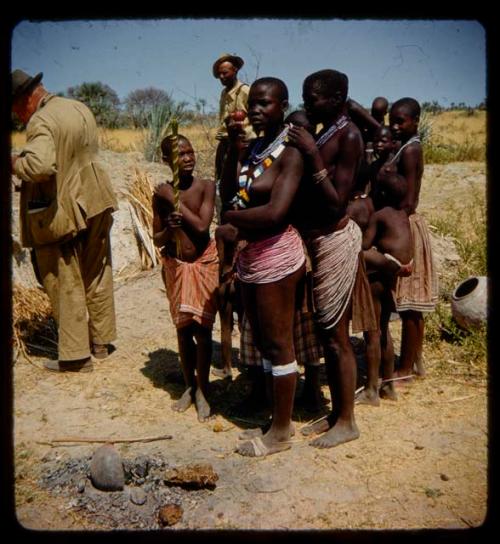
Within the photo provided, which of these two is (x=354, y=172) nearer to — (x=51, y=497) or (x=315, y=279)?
(x=315, y=279)

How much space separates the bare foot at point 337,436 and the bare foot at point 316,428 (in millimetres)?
122

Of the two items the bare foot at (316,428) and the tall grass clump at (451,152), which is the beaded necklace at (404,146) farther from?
the tall grass clump at (451,152)

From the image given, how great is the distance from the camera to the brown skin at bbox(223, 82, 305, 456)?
3396 mm

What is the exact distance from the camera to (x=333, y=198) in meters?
3.46

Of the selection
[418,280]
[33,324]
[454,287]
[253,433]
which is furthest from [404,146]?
[33,324]

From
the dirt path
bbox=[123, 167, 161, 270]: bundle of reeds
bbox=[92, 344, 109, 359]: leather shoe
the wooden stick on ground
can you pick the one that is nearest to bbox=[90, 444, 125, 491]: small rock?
the dirt path

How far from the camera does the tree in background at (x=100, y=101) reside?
19077mm

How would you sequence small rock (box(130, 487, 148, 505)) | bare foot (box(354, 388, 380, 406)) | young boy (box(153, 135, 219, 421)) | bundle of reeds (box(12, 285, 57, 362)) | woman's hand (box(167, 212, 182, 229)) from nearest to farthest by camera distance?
small rock (box(130, 487, 148, 505))
woman's hand (box(167, 212, 182, 229))
young boy (box(153, 135, 219, 421))
bare foot (box(354, 388, 380, 406))
bundle of reeds (box(12, 285, 57, 362))

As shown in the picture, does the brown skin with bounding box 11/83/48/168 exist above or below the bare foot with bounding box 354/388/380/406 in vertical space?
above

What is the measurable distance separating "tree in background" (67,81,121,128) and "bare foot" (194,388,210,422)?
12.3 meters

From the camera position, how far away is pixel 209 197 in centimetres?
415

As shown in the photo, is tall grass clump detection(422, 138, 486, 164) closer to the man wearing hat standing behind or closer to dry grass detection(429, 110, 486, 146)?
dry grass detection(429, 110, 486, 146)

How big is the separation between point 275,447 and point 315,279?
3.45 ft

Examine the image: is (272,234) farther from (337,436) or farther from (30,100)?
(30,100)
